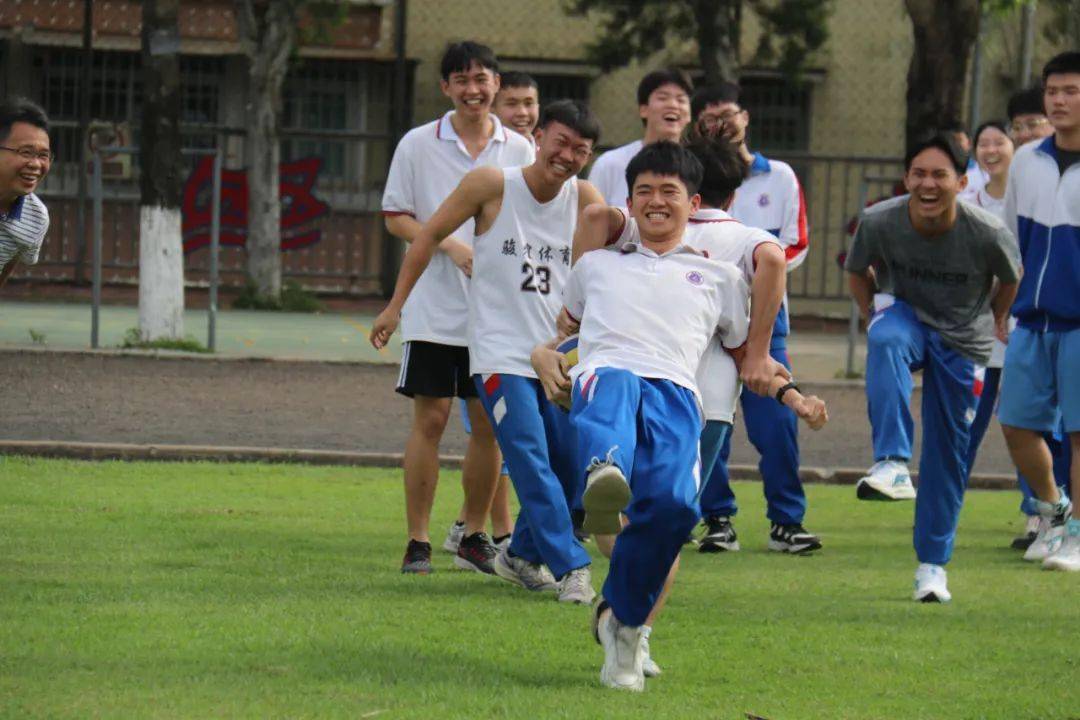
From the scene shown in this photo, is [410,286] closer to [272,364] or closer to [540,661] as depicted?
[540,661]

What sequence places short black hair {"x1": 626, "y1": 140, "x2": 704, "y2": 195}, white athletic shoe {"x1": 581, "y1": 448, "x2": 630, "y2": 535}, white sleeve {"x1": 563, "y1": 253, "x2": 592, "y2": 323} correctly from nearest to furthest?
white athletic shoe {"x1": 581, "y1": 448, "x2": 630, "y2": 535}
short black hair {"x1": 626, "y1": 140, "x2": 704, "y2": 195}
white sleeve {"x1": 563, "y1": 253, "x2": 592, "y2": 323}

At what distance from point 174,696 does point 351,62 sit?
23402mm

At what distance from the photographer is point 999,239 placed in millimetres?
7703

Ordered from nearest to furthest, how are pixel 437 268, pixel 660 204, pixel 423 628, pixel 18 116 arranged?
pixel 660 204 < pixel 423 628 < pixel 18 116 < pixel 437 268

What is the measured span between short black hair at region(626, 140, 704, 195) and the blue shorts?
116 inches

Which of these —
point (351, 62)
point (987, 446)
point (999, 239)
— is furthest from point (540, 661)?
point (351, 62)

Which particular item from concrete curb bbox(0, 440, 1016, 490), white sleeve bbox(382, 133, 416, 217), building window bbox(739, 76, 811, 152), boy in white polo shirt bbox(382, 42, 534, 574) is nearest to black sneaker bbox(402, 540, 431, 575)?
boy in white polo shirt bbox(382, 42, 534, 574)

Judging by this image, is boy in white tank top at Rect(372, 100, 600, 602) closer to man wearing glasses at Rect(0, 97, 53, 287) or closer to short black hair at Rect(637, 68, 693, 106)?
man wearing glasses at Rect(0, 97, 53, 287)

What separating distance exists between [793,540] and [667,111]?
7.05ft

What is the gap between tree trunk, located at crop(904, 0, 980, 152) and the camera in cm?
1712

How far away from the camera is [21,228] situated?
7602 mm

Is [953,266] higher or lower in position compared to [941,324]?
higher

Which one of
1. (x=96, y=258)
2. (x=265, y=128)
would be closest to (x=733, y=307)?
(x=96, y=258)

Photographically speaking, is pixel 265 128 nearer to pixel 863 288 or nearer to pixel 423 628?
pixel 863 288
